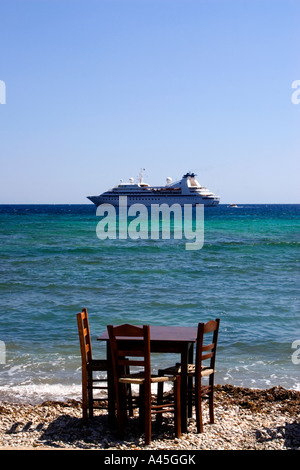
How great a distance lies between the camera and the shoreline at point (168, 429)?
486cm

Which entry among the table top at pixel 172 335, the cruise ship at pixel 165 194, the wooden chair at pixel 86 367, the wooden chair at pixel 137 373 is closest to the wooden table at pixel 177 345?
the table top at pixel 172 335

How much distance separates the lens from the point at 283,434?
507 cm

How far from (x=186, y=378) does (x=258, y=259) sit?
703 inches

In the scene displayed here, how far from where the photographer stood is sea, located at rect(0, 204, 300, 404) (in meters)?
7.73

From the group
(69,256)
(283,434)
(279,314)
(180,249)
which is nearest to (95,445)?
(283,434)

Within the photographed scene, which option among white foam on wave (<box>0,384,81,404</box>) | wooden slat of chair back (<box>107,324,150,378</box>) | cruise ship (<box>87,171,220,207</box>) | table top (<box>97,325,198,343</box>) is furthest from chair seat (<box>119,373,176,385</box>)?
cruise ship (<box>87,171,220,207</box>)

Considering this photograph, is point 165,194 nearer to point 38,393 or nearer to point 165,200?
point 165,200

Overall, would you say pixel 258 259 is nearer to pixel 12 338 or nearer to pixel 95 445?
pixel 12 338

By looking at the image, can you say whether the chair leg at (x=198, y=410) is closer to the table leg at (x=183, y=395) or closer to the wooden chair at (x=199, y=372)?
the wooden chair at (x=199, y=372)

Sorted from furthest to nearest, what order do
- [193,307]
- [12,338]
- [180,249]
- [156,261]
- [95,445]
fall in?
[180,249] < [156,261] < [193,307] < [12,338] < [95,445]

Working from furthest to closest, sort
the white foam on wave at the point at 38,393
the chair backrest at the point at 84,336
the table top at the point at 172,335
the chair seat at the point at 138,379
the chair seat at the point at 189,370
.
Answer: the white foam on wave at the point at 38,393
the chair backrest at the point at 84,336
the chair seat at the point at 189,370
the table top at the point at 172,335
the chair seat at the point at 138,379

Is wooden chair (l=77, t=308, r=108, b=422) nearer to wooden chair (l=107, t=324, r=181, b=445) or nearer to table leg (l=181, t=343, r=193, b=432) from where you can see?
wooden chair (l=107, t=324, r=181, b=445)

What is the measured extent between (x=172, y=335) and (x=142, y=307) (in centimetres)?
697

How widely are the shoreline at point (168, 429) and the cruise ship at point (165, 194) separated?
3798 inches
